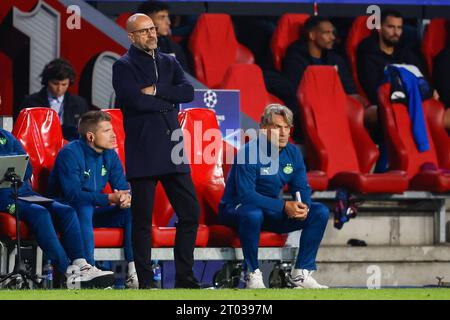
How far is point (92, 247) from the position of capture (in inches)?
340

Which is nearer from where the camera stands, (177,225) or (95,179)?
(177,225)

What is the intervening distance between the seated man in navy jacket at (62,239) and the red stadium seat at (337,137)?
315 cm

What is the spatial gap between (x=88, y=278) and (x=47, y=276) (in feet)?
1.40

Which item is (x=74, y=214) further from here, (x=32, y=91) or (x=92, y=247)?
(x=32, y=91)

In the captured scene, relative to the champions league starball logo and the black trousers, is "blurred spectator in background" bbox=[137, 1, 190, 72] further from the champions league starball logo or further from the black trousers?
the black trousers

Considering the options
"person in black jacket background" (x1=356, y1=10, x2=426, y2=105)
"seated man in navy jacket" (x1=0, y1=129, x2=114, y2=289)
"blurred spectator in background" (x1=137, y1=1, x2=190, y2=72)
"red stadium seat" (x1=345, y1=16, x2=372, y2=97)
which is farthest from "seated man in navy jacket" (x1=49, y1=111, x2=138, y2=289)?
"red stadium seat" (x1=345, y1=16, x2=372, y2=97)

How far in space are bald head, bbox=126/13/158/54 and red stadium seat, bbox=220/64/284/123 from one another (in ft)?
10.5

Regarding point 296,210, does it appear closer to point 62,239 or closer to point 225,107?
point 225,107

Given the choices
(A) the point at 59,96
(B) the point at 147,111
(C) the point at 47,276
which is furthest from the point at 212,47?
(B) the point at 147,111

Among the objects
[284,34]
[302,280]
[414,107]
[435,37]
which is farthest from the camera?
[435,37]

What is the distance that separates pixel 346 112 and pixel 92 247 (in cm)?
363

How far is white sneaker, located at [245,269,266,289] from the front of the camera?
868cm

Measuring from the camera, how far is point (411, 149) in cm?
1169

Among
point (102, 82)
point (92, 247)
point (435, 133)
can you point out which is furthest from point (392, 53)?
point (92, 247)
